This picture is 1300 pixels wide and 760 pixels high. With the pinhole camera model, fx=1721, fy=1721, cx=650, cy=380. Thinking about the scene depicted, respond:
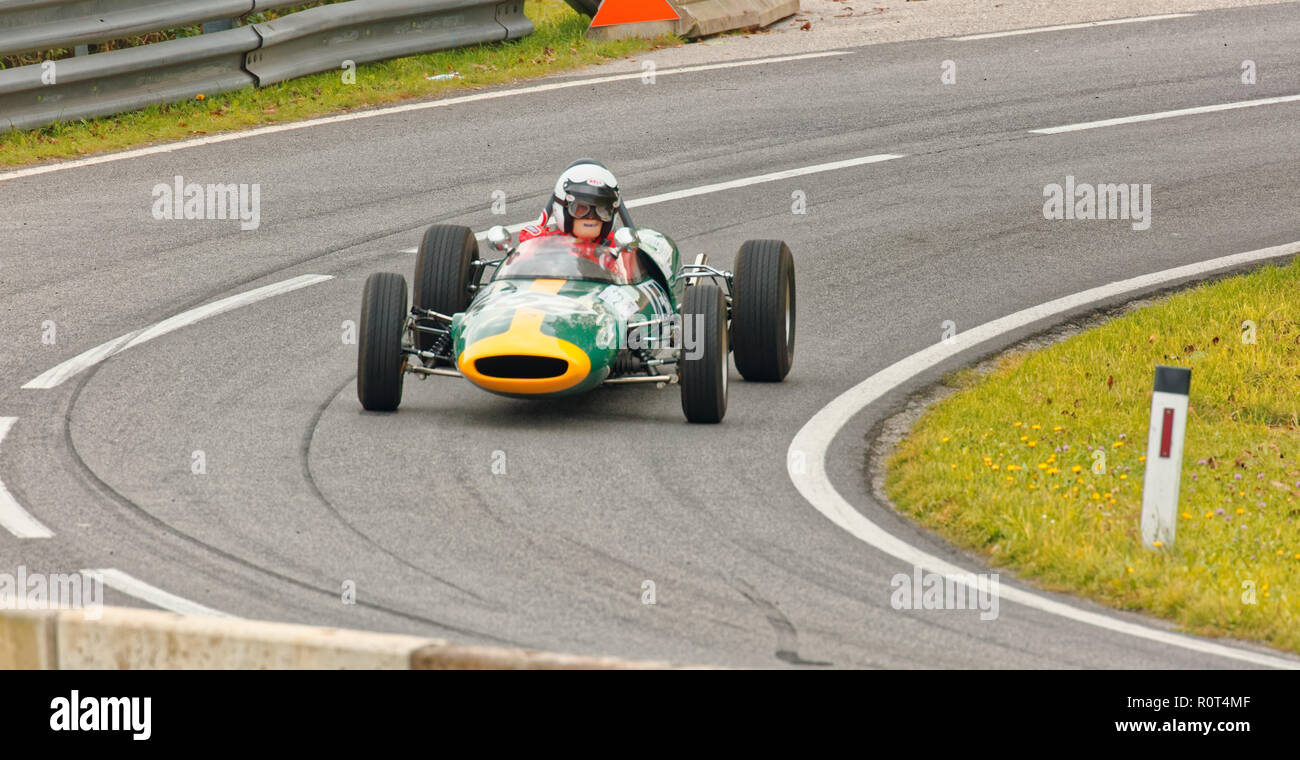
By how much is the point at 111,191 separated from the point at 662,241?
5.50m

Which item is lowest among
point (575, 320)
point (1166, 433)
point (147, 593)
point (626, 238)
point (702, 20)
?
point (147, 593)

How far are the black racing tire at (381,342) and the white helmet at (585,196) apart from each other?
1253 millimetres

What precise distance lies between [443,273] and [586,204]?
1.04 meters

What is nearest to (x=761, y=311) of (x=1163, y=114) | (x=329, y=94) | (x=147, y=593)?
(x=147, y=593)

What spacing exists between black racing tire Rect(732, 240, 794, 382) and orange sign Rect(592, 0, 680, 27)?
28.8ft

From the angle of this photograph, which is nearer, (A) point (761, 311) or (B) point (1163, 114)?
(A) point (761, 311)

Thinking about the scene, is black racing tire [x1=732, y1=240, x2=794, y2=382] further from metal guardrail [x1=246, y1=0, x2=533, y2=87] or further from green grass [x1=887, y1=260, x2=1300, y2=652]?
metal guardrail [x1=246, y1=0, x2=533, y2=87]

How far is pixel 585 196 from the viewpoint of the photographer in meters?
10.5

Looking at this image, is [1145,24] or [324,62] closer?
[324,62]

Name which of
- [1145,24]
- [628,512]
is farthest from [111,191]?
[1145,24]

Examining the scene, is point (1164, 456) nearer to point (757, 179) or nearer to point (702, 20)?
point (757, 179)

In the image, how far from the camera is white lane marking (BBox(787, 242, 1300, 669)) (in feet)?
23.6

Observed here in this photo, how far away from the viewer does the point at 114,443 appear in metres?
9.23

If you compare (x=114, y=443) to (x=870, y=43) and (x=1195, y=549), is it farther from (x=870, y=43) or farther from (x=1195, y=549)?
(x=870, y=43)
